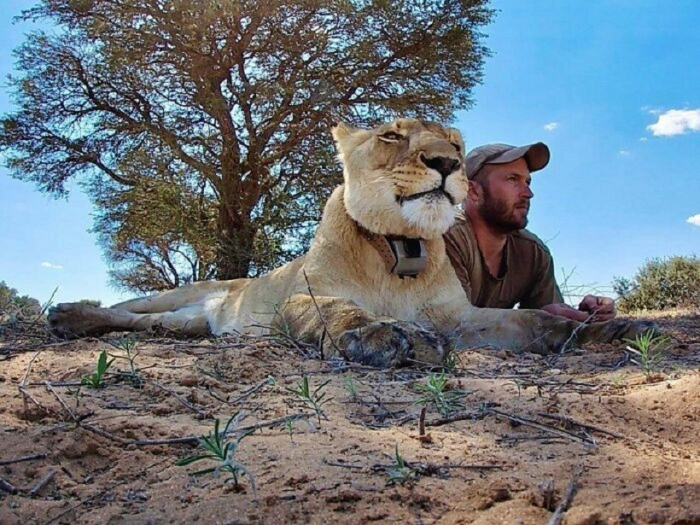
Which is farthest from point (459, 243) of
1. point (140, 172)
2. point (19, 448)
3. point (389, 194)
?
point (140, 172)

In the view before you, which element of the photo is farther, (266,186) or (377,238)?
(266,186)

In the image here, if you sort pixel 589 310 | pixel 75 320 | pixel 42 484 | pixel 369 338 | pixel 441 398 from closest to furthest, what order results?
pixel 42 484 → pixel 441 398 → pixel 369 338 → pixel 589 310 → pixel 75 320

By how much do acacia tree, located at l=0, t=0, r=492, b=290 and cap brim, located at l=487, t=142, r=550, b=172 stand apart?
27.8 ft

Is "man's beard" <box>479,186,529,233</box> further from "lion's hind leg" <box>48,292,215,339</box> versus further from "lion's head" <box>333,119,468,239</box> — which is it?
"lion's hind leg" <box>48,292,215,339</box>

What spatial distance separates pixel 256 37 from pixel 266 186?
287 centimetres

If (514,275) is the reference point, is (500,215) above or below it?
above

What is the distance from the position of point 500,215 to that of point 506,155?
0.45 meters

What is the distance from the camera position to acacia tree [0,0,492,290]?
14102mm

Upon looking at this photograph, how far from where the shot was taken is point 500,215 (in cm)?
540

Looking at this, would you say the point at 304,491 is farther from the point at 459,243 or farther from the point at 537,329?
the point at 459,243

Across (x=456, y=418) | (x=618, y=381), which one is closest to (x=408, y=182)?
(x=618, y=381)

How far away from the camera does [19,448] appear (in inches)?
70.1

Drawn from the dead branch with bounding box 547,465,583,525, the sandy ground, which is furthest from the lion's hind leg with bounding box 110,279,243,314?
the dead branch with bounding box 547,465,583,525

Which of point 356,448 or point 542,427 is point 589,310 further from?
point 356,448
